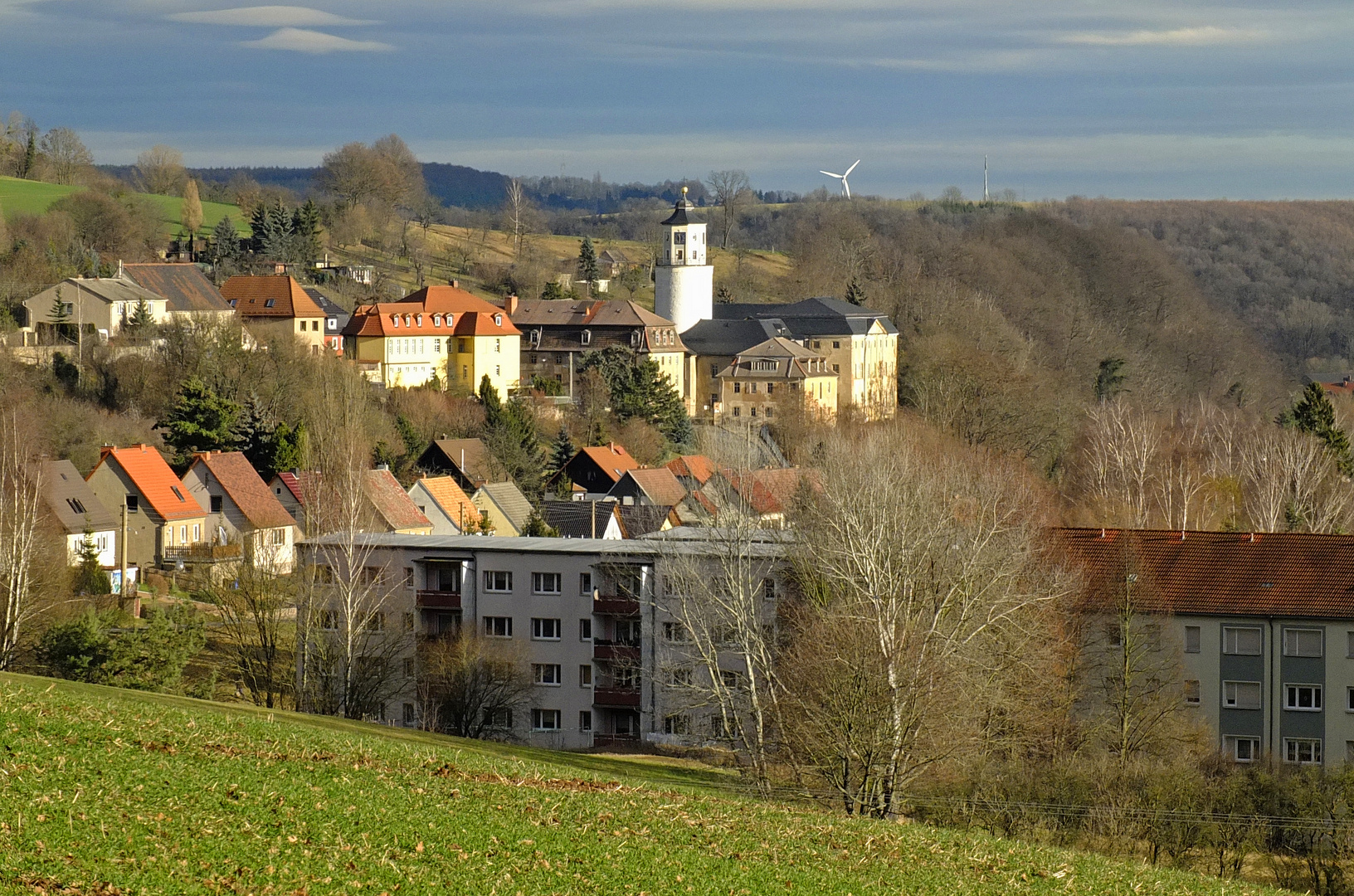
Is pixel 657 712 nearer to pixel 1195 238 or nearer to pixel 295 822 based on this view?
pixel 295 822

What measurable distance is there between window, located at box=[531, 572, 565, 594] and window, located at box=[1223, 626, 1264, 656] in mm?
15550

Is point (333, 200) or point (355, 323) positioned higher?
point (333, 200)

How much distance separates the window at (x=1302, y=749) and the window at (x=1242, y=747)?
0.59 meters

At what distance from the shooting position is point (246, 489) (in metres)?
54.3

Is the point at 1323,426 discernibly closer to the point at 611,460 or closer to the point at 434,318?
the point at 611,460

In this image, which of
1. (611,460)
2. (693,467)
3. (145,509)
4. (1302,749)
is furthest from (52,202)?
(1302,749)

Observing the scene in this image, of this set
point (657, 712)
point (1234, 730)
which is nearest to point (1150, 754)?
point (1234, 730)

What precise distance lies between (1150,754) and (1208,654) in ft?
20.0

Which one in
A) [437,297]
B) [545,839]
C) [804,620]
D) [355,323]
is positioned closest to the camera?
[545,839]

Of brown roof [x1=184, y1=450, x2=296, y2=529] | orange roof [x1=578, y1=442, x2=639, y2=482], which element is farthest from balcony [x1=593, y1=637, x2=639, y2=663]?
orange roof [x1=578, y1=442, x2=639, y2=482]

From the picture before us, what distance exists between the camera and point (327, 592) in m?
39.1

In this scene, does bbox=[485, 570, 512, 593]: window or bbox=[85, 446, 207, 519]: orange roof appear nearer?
bbox=[485, 570, 512, 593]: window

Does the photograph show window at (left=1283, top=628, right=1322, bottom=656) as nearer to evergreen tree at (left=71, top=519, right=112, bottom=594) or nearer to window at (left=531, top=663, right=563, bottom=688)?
window at (left=531, top=663, right=563, bottom=688)

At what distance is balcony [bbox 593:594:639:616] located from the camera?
4038 cm
